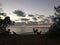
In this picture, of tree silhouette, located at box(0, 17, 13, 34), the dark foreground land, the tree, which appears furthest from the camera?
tree silhouette, located at box(0, 17, 13, 34)

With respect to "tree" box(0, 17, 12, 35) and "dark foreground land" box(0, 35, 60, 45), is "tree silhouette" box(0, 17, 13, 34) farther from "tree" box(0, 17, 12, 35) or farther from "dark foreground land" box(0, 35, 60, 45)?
"dark foreground land" box(0, 35, 60, 45)

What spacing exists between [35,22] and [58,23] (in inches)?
76.7

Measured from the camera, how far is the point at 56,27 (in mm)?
12609

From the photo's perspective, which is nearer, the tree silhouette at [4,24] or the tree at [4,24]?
the tree at [4,24]

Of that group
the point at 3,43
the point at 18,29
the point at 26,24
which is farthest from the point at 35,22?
the point at 3,43

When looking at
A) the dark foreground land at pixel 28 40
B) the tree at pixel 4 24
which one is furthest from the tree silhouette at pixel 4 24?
the dark foreground land at pixel 28 40

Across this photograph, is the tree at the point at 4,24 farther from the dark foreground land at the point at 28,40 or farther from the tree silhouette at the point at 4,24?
the dark foreground land at the point at 28,40

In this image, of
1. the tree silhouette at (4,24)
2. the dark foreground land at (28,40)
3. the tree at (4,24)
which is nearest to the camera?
the dark foreground land at (28,40)

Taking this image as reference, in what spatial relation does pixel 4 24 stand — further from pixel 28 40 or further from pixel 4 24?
pixel 28 40

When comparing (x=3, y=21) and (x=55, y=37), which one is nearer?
(x=55, y=37)

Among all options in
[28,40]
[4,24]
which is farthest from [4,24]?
[28,40]

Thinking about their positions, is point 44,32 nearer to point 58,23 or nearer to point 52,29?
point 52,29

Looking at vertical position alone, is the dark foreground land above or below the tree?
below

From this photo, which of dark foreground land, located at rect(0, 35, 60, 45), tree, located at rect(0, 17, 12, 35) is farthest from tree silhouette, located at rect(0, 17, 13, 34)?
dark foreground land, located at rect(0, 35, 60, 45)
